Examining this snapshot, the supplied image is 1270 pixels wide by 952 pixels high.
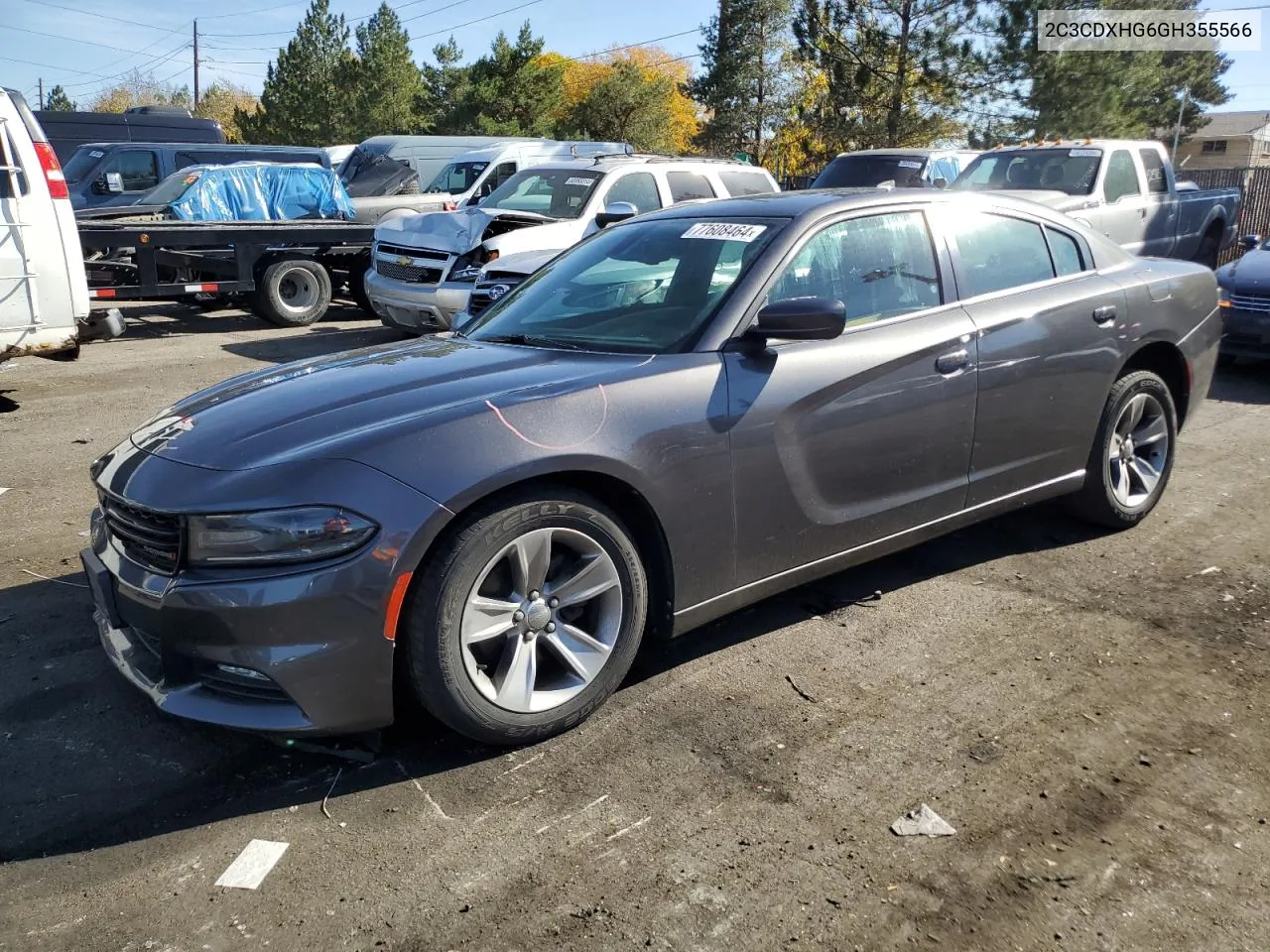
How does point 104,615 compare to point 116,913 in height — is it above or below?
above

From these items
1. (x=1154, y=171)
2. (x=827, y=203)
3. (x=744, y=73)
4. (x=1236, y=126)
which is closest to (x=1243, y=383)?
(x=1154, y=171)

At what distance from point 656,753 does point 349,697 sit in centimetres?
92

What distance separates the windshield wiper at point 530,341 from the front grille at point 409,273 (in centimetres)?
685

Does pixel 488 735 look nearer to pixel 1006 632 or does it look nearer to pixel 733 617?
pixel 733 617

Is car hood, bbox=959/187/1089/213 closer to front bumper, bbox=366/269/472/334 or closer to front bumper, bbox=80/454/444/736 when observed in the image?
front bumper, bbox=366/269/472/334

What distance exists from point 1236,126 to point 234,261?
8204cm

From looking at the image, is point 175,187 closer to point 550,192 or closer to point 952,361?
point 550,192

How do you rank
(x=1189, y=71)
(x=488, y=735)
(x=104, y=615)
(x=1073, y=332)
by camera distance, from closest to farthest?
(x=488, y=735) → (x=104, y=615) → (x=1073, y=332) → (x=1189, y=71)

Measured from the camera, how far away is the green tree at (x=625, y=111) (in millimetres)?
50188

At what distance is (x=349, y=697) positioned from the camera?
113 inches

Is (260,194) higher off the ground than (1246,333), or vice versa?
(260,194)

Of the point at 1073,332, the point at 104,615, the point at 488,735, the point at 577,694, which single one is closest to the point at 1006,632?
the point at 1073,332

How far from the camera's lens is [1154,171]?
12.4 m

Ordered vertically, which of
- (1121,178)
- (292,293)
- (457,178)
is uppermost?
(457,178)
